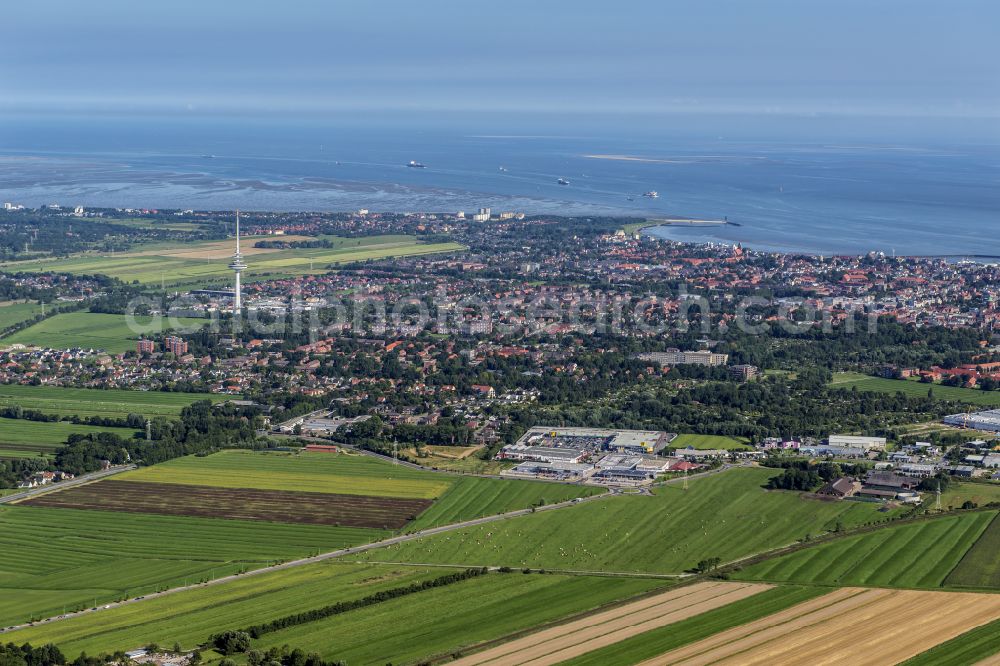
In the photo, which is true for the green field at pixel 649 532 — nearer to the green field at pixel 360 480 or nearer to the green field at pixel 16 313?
the green field at pixel 360 480

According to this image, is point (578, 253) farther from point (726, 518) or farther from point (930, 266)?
point (726, 518)

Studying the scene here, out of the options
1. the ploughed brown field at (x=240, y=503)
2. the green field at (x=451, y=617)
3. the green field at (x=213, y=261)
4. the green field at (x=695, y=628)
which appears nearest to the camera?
the green field at (x=695, y=628)

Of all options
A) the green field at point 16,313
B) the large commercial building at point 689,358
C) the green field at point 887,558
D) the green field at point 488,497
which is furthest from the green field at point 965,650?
the green field at point 16,313

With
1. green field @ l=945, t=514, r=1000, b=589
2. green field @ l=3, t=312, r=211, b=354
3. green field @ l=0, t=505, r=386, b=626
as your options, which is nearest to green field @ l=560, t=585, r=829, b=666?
green field @ l=945, t=514, r=1000, b=589

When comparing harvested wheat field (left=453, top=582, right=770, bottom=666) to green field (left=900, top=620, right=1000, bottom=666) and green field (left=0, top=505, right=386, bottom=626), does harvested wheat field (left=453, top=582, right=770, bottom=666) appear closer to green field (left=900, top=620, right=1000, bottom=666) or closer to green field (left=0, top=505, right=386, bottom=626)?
green field (left=900, top=620, right=1000, bottom=666)

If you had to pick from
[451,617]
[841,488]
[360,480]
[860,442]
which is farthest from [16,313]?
[451,617]

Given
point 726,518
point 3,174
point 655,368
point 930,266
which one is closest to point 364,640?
point 726,518
